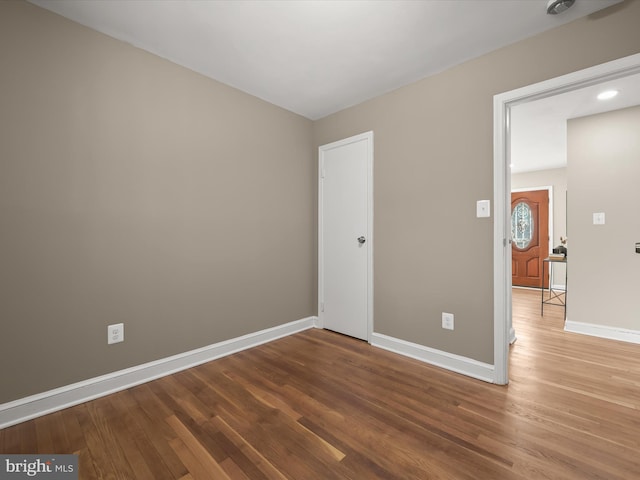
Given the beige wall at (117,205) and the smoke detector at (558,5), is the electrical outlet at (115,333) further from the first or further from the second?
the smoke detector at (558,5)

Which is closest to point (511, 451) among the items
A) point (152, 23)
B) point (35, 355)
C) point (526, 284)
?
point (35, 355)

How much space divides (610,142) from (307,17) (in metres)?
3.49

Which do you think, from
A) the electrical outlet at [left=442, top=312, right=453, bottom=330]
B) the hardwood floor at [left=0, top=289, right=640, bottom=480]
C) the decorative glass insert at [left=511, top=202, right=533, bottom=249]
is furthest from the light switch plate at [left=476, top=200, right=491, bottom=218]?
the decorative glass insert at [left=511, top=202, right=533, bottom=249]

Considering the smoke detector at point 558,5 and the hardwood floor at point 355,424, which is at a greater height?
the smoke detector at point 558,5

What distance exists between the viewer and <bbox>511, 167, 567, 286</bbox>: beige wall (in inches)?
223

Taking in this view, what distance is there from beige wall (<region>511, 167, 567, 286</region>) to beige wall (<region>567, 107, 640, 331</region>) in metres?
2.90

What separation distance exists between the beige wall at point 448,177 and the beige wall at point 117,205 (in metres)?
1.22

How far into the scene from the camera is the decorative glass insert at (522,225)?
241 inches

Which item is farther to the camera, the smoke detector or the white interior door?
the white interior door

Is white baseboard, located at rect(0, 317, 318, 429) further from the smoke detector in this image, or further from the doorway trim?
the smoke detector

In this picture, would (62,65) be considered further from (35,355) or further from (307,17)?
(35,355)

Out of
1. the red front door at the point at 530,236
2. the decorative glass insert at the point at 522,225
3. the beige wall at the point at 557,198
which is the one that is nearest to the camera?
the beige wall at the point at 557,198

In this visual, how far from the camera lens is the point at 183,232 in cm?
236

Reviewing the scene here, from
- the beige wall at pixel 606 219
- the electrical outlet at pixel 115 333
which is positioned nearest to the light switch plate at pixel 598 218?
the beige wall at pixel 606 219
